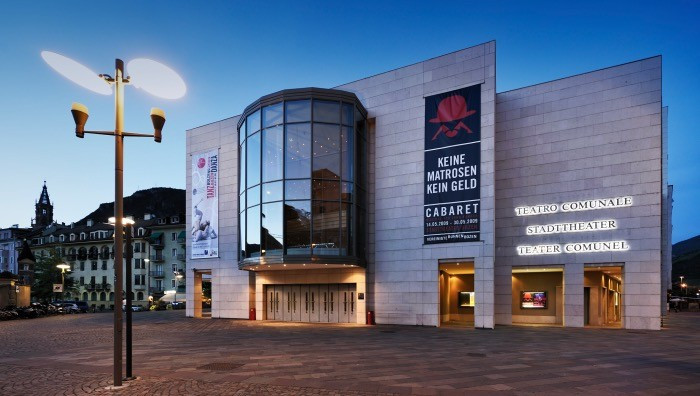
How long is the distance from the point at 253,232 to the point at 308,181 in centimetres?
516

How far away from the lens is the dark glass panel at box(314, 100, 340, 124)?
1168 inches

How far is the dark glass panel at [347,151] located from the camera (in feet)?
97.2

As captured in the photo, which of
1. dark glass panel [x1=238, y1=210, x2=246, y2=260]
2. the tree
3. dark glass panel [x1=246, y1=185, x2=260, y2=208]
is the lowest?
the tree

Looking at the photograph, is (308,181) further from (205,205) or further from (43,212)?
(43,212)

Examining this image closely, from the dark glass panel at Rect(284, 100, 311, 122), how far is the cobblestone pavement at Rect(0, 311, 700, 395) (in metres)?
13.4

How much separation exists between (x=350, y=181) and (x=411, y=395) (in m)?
20.0

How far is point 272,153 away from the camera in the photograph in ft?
98.6

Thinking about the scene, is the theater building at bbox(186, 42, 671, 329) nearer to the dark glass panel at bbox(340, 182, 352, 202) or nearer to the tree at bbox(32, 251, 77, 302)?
the dark glass panel at bbox(340, 182, 352, 202)

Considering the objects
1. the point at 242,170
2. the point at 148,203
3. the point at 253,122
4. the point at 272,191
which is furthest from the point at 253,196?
the point at 148,203

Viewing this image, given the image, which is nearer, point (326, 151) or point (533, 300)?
point (326, 151)

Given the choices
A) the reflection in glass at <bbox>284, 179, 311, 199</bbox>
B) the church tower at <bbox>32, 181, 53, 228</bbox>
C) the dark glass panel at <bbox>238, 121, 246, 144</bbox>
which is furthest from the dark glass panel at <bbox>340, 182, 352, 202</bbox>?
the church tower at <bbox>32, 181, 53, 228</bbox>

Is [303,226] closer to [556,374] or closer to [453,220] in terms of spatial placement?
[453,220]

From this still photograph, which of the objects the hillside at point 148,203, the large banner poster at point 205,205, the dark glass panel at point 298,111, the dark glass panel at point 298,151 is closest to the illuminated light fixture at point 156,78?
the dark glass panel at point 298,151

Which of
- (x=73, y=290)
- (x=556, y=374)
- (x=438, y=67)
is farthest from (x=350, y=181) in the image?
(x=73, y=290)
